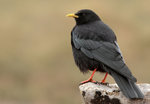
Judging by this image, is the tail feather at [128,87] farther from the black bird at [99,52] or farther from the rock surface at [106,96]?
the rock surface at [106,96]

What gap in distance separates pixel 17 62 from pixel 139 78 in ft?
16.2

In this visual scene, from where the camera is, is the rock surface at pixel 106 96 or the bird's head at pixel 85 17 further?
the bird's head at pixel 85 17

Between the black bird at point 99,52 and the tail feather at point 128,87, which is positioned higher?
the black bird at point 99,52

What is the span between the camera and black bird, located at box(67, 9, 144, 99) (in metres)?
9.11

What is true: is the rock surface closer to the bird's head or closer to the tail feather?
the tail feather

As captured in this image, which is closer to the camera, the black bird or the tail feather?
the tail feather

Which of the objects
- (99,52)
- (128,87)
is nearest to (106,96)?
(128,87)

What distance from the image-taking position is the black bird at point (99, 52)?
9.11 m

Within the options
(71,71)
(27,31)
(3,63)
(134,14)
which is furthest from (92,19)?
(134,14)

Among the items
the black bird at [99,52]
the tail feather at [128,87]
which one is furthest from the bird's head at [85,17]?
the tail feather at [128,87]

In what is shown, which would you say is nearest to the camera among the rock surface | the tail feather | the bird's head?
the tail feather

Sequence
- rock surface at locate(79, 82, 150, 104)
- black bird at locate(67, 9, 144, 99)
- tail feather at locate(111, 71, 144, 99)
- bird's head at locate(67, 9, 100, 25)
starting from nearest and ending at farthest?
1. tail feather at locate(111, 71, 144, 99)
2. rock surface at locate(79, 82, 150, 104)
3. black bird at locate(67, 9, 144, 99)
4. bird's head at locate(67, 9, 100, 25)

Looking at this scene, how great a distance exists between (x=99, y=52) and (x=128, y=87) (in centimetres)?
113

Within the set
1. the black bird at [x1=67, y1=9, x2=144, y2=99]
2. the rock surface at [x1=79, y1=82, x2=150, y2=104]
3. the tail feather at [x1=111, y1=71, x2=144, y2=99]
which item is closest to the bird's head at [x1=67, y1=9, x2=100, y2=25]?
the black bird at [x1=67, y1=9, x2=144, y2=99]
